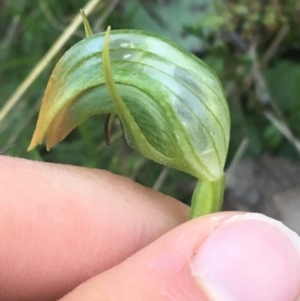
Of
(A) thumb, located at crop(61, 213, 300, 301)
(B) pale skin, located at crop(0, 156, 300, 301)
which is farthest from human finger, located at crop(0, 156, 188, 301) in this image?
(A) thumb, located at crop(61, 213, 300, 301)

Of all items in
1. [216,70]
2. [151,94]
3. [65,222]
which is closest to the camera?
[151,94]

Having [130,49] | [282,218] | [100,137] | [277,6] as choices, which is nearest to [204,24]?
[277,6]

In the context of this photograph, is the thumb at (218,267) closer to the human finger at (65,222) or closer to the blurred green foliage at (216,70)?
the human finger at (65,222)

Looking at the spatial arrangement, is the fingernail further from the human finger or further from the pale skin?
the human finger

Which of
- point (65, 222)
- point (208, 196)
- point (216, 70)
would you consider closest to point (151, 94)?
point (208, 196)

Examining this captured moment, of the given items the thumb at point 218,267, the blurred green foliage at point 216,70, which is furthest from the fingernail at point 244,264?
the blurred green foliage at point 216,70

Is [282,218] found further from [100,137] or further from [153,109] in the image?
[153,109]

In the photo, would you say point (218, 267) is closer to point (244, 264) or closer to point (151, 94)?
point (244, 264)

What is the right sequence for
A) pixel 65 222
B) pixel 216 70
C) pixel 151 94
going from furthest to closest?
pixel 216 70 → pixel 65 222 → pixel 151 94
